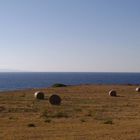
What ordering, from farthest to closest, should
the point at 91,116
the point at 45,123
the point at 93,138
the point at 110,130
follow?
the point at 91,116, the point at 45,123, the point at 110,130, the point at 93,138

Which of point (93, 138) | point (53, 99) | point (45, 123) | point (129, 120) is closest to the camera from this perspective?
point (93, 138)

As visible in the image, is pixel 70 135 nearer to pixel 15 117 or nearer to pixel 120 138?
pixel 120 138

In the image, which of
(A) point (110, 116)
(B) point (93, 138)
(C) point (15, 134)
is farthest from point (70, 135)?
(A) point (110, 116)

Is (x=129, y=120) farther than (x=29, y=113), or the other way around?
(x=29, y=113)

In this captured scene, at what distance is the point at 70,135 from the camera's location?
20.6 metres

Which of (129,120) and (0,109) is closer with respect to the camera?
(129,120)

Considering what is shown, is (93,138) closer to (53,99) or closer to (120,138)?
(120,138)

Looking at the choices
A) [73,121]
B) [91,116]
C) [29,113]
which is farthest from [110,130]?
[29,113]

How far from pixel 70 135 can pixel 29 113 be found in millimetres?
11323

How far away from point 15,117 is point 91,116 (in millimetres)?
5384

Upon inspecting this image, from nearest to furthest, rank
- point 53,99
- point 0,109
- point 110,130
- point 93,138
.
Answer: point 93,138 → point 110,130 → point 0,109 → point 53,99

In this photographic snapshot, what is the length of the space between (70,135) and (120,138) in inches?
99.0

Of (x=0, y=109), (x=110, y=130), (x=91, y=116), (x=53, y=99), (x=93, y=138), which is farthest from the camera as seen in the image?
(x=53, y=99)

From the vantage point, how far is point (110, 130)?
22.5 m
